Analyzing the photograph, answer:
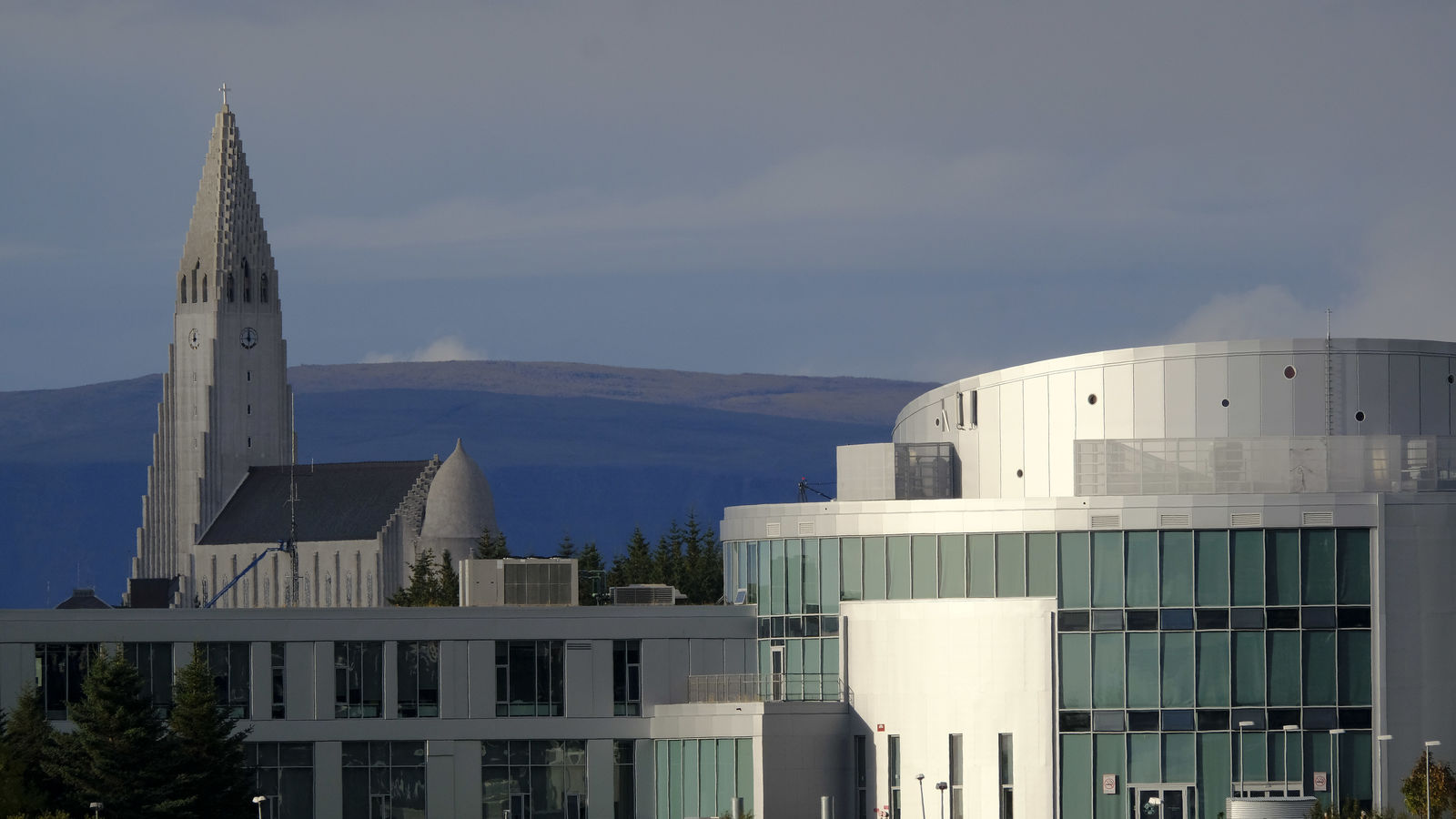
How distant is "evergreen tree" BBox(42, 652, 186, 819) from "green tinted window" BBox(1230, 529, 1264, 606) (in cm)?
3055

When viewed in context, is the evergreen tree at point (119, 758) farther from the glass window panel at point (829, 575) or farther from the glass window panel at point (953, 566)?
the glass window panel at point (953, 566)

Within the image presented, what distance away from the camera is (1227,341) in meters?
80.2

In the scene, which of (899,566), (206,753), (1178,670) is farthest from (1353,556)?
(206,753)

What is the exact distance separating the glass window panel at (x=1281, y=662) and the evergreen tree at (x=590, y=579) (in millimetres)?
25253

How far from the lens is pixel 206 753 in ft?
240

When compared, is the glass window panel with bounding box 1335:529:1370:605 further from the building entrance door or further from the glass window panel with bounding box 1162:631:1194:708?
the building entrance door

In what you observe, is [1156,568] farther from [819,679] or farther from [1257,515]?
[819,679]

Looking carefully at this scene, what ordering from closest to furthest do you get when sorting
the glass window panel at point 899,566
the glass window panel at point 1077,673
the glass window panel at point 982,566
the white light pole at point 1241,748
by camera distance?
the white light pole at point 1241,748 → the glass window panel at point 1077,673 → the glass window panel at point 982,566 → the glass window panel at point 899,566

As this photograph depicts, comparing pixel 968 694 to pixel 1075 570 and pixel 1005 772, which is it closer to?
pixel 1005 772

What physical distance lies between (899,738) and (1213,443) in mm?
13157

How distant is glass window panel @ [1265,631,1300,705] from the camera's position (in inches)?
2872

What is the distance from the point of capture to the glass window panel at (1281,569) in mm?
72938

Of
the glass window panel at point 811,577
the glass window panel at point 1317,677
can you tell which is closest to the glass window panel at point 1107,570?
the glass window panel at point 1317,677

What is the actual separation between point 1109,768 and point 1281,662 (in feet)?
19.2
